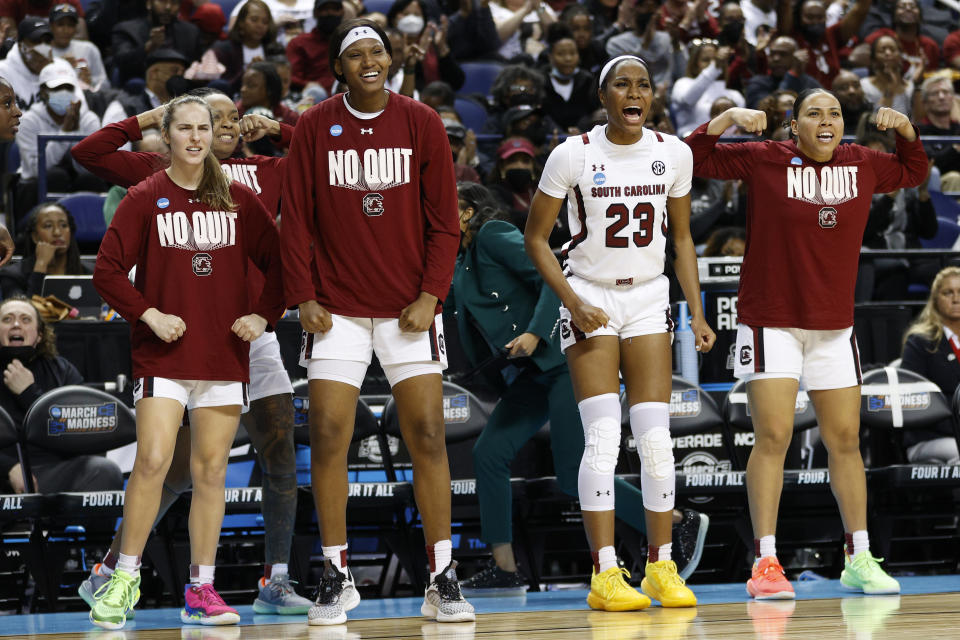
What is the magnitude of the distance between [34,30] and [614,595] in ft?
25.0

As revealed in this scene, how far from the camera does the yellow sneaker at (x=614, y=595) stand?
16.1 feet

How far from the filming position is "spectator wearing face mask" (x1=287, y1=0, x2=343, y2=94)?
11305 millimetres

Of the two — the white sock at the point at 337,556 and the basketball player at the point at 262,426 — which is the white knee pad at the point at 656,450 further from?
the basketball player at the point at 262,426

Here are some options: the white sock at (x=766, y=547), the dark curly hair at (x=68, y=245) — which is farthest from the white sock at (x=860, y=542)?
the dark curly hair at (x=68, y=245)

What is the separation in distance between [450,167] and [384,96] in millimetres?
357

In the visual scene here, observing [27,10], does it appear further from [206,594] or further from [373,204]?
[206,594]

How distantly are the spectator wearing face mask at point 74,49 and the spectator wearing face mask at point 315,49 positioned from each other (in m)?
1.58

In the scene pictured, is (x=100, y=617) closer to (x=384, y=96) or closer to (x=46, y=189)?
(x=384, y=96)

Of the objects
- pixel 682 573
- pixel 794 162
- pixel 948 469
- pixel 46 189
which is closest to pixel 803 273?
pixel 794 162

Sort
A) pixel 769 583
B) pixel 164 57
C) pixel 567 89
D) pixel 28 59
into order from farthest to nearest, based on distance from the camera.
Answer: pixel 567 89 < pixel 28 59 < pixel 164 57 < pixel 769 583

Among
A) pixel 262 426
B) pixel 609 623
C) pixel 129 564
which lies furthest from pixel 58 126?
pixel 609 623

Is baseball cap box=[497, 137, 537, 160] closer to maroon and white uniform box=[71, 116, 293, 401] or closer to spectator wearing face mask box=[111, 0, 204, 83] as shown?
maroon and white uniform box=[71, 116, 293, 401]

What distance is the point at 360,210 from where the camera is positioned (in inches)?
189

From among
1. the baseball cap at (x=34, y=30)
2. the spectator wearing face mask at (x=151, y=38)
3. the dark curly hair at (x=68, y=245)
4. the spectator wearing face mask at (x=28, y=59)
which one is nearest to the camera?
the dark curly hair at (x=68, y=245)
